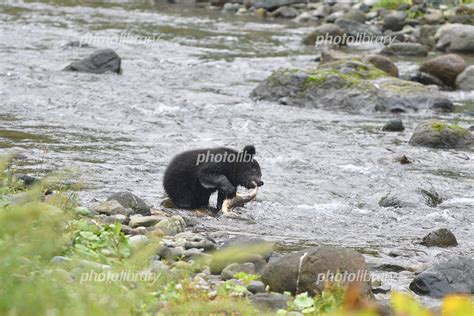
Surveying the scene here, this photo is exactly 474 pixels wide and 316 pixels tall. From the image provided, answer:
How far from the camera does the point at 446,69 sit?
18.4 m

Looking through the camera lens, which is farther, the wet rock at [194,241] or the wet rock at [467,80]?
the wet rock at [467,80]

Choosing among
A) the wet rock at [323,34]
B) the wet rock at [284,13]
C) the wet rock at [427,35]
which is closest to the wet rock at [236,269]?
the wet rock at [323,34]

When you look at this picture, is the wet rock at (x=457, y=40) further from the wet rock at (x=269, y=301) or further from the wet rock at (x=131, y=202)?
the wet rock at (x=269, y=301)

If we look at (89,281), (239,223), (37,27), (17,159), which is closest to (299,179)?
(239,223)

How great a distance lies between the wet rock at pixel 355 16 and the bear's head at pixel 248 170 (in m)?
17.8

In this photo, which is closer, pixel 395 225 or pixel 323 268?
pixel 323 268

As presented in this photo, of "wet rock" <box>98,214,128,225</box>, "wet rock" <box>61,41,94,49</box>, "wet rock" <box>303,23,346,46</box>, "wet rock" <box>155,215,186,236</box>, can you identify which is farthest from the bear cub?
"wet rock" <box>303,23,346,46</box>

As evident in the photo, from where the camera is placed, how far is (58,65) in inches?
723

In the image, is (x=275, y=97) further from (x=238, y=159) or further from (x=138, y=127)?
(x=238, y=159)

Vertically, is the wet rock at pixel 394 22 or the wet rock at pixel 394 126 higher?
the wet rock at pixel 394 126

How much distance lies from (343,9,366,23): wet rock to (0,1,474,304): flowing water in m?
4.52

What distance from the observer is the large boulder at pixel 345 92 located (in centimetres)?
1585

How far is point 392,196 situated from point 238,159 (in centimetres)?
183

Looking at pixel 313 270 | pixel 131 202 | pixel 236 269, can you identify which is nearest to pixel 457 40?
pixel 131 202
